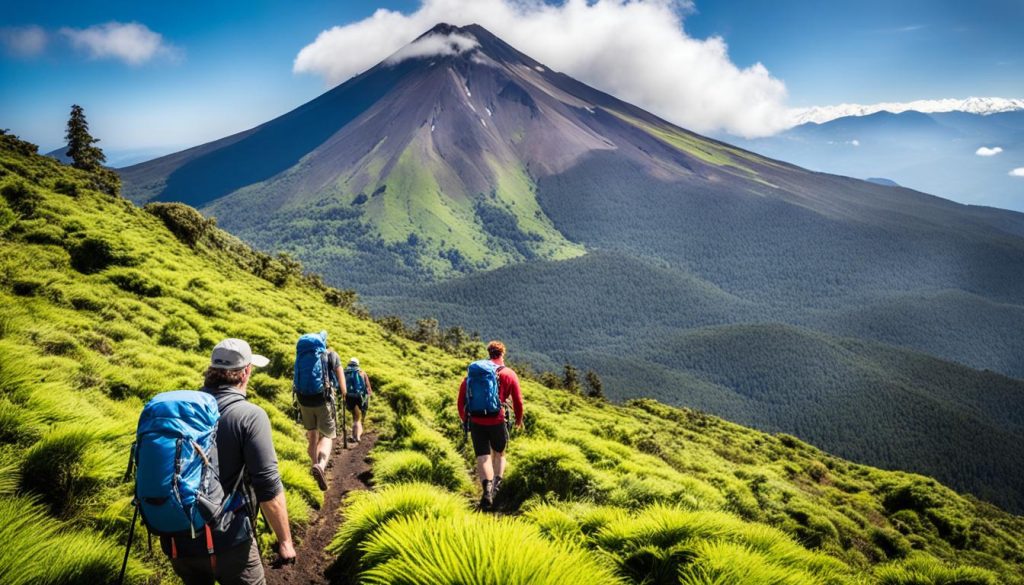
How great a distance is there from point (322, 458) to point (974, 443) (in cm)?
25533

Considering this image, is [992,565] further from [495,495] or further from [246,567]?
[246,567]

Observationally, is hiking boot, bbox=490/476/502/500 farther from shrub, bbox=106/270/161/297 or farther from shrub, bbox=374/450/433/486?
shrub, bbox=106/270/161/297

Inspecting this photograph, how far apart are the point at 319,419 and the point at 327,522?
2.00 m

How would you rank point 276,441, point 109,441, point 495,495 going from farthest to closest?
point 276,441, point 495,495, point 109,441

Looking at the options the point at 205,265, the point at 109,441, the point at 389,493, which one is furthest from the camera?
the point at 205,265

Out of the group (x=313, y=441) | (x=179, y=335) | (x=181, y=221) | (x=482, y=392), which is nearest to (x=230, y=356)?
(x=482, y=392)

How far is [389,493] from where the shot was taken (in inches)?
229

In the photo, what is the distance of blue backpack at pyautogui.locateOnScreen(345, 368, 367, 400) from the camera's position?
11.7 metres

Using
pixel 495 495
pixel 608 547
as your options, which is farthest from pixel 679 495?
pixel 608 547

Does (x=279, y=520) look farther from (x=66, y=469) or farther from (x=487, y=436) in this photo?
(x=487, y=436)

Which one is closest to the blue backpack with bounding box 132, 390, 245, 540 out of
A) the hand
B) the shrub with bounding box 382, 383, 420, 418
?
the hand

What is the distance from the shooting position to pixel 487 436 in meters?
8.29

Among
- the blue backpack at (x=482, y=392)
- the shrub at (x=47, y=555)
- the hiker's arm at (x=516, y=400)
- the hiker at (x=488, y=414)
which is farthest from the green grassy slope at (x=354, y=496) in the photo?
the blue backpack at (x=482, y=392)

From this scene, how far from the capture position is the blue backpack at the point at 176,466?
125 inches
